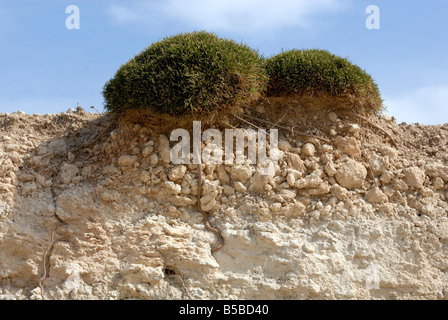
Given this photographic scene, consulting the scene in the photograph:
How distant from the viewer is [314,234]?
22.0 feet

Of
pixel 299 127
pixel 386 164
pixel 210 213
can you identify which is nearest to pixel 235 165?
pixel 210 213

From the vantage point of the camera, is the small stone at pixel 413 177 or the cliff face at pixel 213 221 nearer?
the cliff face at pixel 213 221

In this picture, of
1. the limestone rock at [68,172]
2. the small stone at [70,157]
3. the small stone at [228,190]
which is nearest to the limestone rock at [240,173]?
the small stone at [228,190]

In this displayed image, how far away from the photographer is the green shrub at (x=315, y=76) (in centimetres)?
756

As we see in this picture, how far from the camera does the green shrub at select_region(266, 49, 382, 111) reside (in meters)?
7.56

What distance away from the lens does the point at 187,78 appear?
21.7 feet

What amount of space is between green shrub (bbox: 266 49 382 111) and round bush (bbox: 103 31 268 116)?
650mm

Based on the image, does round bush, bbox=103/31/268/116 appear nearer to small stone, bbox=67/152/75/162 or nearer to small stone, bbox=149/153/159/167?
small stone, bbox=149/153/159/167

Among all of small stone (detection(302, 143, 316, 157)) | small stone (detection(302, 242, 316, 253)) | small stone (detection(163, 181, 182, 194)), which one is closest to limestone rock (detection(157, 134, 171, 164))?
small stone (detection(163, 181, 182, 194))

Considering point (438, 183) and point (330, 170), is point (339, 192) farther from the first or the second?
point (438, 183)

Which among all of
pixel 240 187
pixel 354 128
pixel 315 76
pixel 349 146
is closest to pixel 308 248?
pixel 240 187

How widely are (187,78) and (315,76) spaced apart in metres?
2.22

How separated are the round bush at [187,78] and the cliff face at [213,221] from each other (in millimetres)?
582

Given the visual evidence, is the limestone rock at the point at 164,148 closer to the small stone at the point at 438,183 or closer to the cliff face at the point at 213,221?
the cliff face at the point at 213,221
